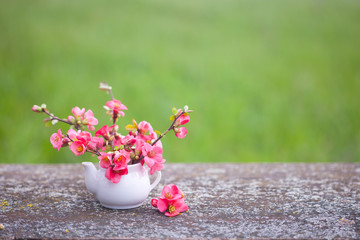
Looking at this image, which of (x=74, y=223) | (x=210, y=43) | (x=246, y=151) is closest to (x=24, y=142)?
(x=246, y=151)

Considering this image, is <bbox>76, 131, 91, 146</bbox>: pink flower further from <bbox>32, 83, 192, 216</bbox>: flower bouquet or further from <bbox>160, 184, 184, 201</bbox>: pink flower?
<bbox>160, 184, 184, 201</bbox>: pink flower

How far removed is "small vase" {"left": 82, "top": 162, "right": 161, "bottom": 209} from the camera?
119 cm

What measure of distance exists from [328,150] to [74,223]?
10.2 ft

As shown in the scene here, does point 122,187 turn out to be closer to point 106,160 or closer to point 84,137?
point 106,160

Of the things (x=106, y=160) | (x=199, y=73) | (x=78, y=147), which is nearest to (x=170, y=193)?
(x=106, y=160)

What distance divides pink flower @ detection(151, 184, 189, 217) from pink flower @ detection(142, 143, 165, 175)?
0.08 m

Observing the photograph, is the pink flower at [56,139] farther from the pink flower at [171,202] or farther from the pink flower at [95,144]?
the pink flower at [171,202]

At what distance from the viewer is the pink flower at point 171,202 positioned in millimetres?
1197

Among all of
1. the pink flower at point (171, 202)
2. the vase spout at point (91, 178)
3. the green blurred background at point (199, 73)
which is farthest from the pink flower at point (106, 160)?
the green blurred background at point (199, 73)

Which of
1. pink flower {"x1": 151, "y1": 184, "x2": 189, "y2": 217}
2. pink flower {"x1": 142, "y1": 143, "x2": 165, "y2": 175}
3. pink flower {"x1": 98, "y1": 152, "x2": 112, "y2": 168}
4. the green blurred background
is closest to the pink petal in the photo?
pink flower {"x1": 151, "y1": 184, "x2": 189, "y2": 217}

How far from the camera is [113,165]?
117 cm

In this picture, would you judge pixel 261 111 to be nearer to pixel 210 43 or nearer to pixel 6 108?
pixel 210 43

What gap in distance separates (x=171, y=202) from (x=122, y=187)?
17 centimetres

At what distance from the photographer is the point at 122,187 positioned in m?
1.19
